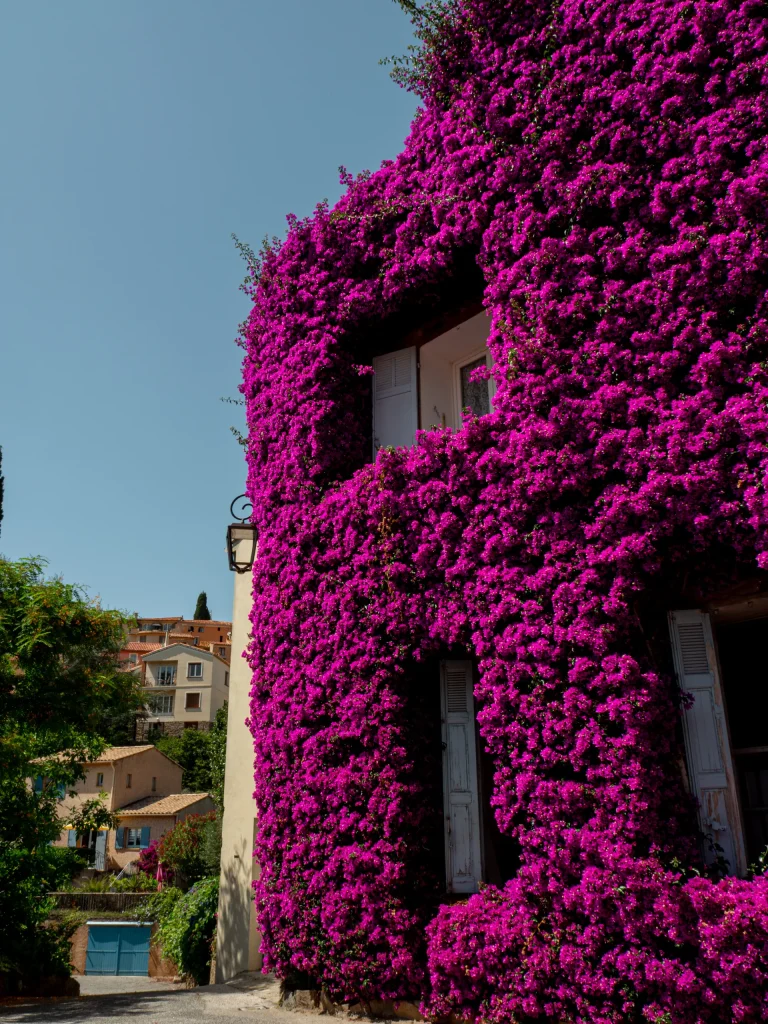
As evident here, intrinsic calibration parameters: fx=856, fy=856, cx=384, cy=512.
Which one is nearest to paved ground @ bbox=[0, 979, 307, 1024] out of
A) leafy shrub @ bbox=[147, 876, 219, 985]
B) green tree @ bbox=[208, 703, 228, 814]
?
leafy shrub @ bbox=[147, 876, 219, 985]

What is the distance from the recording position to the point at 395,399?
10.6m

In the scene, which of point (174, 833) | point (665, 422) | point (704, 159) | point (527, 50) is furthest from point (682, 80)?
point (174, 833)

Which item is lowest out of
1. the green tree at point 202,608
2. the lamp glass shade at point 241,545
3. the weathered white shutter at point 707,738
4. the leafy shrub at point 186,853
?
the leafy shrub at point 186,853

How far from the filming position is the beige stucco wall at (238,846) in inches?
472

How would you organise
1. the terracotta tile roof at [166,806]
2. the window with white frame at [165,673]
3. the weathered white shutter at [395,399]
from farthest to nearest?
1. the window with white frame at [165,673]
2. the terracotta tile roof at [166,806]
3. the weathered white shutter at [395,399]

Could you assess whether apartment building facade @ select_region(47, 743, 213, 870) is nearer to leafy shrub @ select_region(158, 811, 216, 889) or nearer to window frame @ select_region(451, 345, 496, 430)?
leafy shrub @ select_region(158, 811, 216, 889)

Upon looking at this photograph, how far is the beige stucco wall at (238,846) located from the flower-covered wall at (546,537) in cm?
296

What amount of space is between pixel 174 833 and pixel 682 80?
77.3ft

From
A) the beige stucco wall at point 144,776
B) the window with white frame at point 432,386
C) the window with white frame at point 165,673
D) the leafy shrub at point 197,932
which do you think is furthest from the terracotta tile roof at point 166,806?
the window with white frame at point 432,386

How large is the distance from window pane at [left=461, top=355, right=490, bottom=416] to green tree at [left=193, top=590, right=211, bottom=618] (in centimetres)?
8652

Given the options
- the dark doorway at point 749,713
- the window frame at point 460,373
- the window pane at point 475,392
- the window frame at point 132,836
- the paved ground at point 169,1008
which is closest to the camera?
the dark doorway at point 749,713

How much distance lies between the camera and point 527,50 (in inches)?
360

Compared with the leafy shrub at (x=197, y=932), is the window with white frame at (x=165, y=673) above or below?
above

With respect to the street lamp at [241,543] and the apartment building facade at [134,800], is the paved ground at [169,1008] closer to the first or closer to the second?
the street lamp at [241,543]
